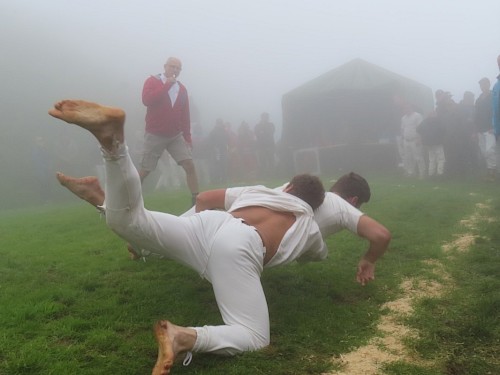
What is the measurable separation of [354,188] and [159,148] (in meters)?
4.32

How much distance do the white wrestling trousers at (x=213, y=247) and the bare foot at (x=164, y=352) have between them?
0.28 m

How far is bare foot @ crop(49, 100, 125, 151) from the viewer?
2971 millimetres

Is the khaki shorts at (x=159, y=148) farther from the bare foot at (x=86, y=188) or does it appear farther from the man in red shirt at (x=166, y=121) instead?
the bare foot at (x=86, y=188)

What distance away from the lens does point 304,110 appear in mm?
20703

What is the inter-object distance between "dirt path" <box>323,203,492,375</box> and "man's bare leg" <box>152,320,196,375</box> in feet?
3.17

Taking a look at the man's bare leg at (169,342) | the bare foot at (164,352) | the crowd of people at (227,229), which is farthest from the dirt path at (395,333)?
the bare foot at (164,352)

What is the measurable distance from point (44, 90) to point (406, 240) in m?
30.5

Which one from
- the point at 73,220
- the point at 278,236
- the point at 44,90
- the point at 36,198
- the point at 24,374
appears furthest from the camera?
the point at 44,90

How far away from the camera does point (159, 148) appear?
8.07 meters

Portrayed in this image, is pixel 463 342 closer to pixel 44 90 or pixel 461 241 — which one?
pixel 461 241

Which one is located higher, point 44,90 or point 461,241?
point 44,90

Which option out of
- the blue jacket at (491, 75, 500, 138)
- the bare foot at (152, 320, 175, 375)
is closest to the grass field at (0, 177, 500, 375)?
the bare foot at (152, 320, 175, 375)

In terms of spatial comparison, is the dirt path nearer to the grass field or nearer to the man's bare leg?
the grass field

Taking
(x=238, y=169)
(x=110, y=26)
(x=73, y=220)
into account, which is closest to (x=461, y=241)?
(x=73, y=220)
